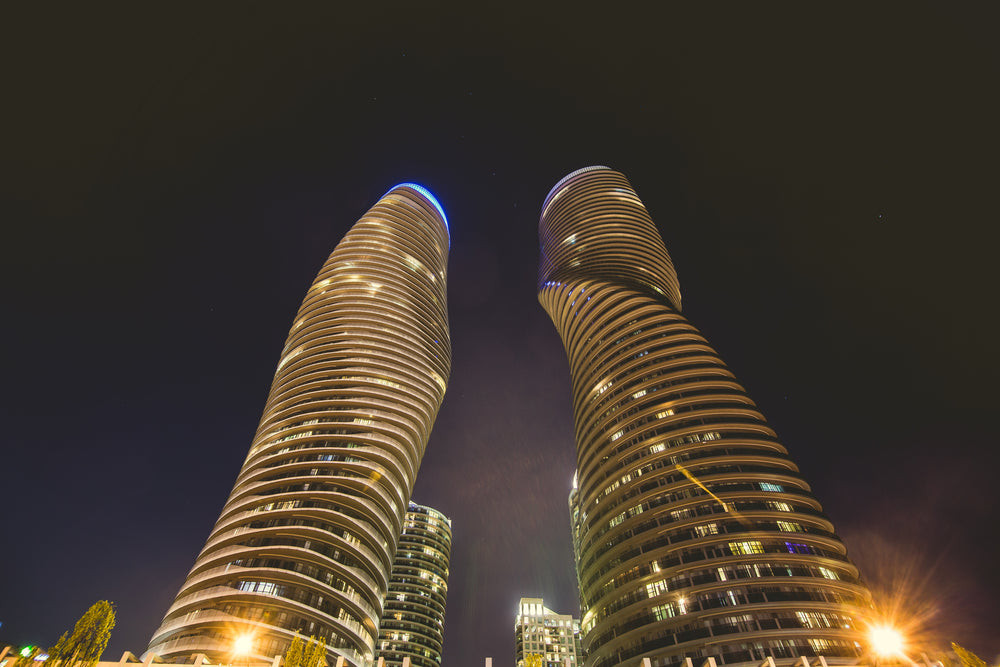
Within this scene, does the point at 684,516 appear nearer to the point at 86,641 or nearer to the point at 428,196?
the point at 86,641

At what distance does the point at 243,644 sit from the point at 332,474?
948 inches

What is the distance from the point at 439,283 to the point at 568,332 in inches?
1447

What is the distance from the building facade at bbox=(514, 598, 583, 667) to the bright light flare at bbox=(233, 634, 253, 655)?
137 meters

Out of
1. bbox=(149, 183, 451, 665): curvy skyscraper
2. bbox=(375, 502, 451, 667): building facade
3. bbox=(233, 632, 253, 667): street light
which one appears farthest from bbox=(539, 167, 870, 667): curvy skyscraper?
bbox=(375, 502, 451, 667): building facade

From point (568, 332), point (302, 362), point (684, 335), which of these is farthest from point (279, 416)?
point (684, 335)

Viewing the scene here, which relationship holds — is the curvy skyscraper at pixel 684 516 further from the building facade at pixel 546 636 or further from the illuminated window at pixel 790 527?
the building facade at pixel 546 636

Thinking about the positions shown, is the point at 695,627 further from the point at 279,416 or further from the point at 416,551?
the point at 416,551

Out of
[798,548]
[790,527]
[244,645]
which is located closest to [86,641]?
[244,645]

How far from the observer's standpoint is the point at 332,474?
7425 centimetres

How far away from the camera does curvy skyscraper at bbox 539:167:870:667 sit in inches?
2334

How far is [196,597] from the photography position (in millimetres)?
59312

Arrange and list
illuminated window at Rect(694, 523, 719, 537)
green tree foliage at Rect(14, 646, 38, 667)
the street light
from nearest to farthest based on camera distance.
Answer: green tree foliage at Rect(14, 646, 38, 667) < the street light < illuminated window at Rect(694, 523, 719, 537)

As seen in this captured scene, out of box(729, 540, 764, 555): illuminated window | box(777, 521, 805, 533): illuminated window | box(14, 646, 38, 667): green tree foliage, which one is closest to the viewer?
box(14, 646, 38, 667): green tree foliage

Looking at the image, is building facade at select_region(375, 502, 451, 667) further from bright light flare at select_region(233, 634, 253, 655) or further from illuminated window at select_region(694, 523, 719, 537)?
illuminated window at select_region(694, 523, 719, 537)
